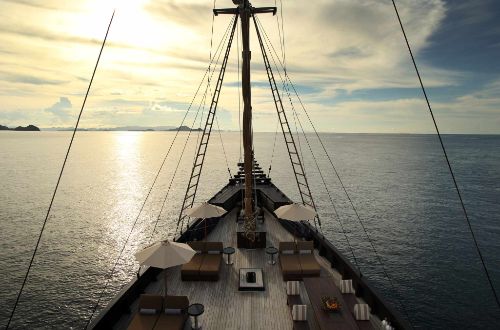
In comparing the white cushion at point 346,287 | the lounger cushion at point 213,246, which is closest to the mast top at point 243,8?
the lounger cushion at point 213,246

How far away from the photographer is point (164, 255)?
10.9 metres

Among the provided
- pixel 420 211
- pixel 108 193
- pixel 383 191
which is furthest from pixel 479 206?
pixel 108 193

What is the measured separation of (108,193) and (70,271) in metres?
43.6

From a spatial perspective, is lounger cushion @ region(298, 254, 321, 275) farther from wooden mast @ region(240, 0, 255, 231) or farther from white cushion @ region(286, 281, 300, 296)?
wooden mast @ region(240, 0, 255, 231)

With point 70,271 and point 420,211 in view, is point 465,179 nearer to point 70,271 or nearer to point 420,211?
point 420,211

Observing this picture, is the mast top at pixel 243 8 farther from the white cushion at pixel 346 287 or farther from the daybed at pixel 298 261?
the white cushion at pixel 346 287

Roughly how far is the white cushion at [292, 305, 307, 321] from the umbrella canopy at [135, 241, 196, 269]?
172 inches

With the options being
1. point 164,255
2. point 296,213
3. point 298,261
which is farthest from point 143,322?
point 296,213

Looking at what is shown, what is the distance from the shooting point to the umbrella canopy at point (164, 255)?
35.1 feet

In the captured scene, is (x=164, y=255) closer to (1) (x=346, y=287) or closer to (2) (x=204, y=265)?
(2) (x=204, y=265)

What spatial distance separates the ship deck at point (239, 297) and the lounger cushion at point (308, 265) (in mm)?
725

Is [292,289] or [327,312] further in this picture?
[292,289]

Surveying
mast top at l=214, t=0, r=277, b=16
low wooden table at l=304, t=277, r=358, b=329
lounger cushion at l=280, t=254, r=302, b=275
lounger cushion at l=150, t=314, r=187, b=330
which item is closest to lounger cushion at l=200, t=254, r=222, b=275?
lounger cushion at l=280, t=254, r=302, b=275

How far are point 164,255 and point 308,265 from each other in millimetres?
7193
